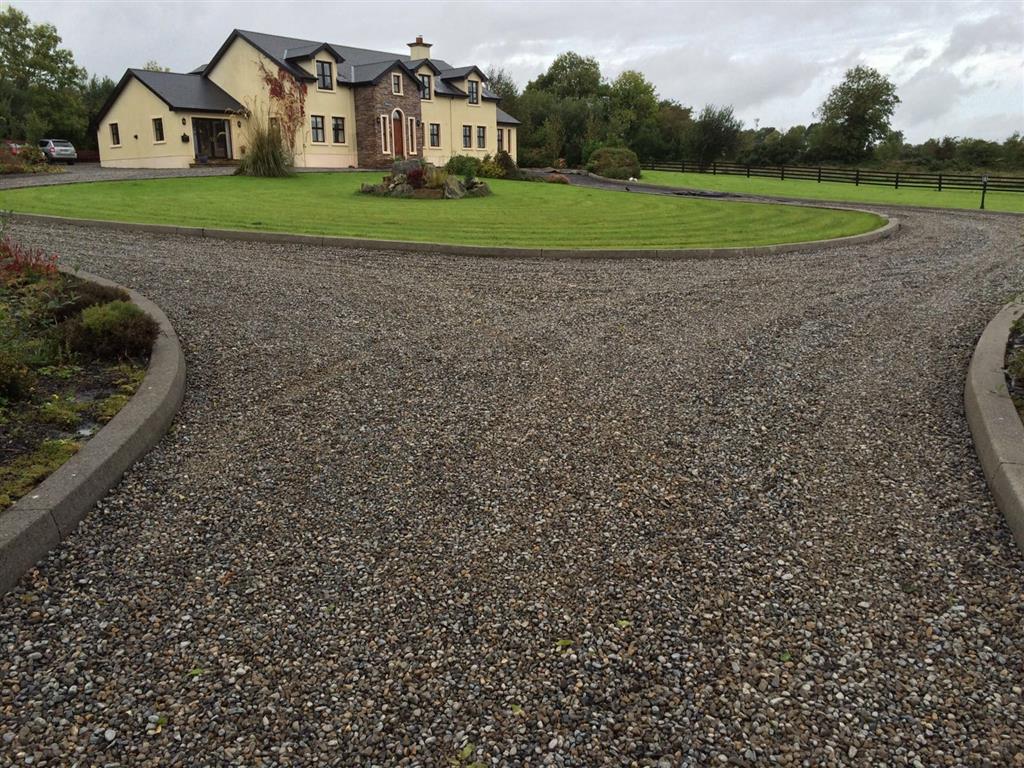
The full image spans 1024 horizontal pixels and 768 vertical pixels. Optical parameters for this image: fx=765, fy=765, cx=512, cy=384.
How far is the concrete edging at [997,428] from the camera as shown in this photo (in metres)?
4.13

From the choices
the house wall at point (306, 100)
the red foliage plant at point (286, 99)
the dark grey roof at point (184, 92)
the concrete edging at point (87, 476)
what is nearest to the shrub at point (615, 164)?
the house wall at point (306, 100)

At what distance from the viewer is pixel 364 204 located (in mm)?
21172

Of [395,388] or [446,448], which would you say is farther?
[395,388]

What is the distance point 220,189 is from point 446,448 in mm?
22330

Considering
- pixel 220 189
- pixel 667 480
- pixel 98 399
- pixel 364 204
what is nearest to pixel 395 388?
pixel 98 399

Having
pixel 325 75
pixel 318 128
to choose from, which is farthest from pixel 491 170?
pixel 325 75

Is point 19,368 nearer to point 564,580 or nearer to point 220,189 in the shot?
point 564,580

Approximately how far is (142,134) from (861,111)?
6018cm

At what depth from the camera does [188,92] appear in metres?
38.3

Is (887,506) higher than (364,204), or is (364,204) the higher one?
(364,204)

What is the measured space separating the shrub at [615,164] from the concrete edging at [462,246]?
26.1 meters

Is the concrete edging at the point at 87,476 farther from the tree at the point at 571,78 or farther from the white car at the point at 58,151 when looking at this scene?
the tree at the point at 571,78

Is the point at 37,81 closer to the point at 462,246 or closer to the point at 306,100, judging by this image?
the point at 306,100

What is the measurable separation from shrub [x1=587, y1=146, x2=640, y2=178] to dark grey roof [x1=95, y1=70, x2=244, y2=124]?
743 inches
